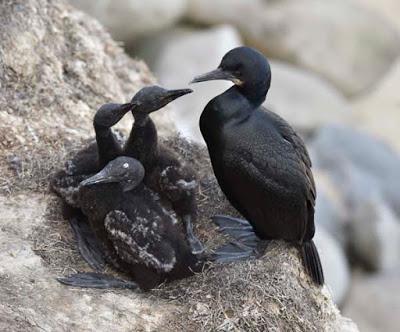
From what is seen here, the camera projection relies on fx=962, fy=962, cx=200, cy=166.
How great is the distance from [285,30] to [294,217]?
10483mm

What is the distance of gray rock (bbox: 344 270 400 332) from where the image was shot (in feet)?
37.1

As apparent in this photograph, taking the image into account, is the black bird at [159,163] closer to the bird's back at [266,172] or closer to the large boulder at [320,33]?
the bird's back at [266,172]

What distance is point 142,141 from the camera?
593 centimetres

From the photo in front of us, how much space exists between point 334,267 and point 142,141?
5884 mm

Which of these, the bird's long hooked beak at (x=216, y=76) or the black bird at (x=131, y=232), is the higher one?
→ the bird's long hooked beak at (x=216, y=76)

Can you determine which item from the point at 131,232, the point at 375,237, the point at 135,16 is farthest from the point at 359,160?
the point at 131,232

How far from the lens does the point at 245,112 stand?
19.5ft

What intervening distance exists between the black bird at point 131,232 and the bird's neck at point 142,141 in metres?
0.22

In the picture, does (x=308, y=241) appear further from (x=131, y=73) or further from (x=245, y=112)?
(x=131, y=73)

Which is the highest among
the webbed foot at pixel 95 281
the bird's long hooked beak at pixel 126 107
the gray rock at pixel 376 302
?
the bird's long hooked beak at pixel 126 107

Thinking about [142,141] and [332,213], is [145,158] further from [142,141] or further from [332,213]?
[332,213]

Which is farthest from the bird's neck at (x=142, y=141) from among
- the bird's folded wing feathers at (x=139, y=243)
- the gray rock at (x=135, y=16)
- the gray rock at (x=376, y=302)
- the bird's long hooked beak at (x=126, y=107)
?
the gray rock at (x=135, y=16)

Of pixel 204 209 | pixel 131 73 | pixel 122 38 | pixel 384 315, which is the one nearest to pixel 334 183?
pixel 384 315

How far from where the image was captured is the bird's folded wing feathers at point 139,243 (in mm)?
5578
